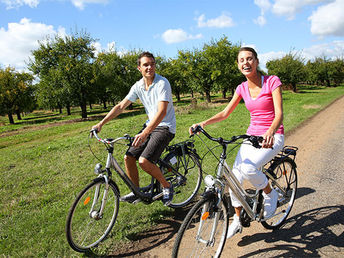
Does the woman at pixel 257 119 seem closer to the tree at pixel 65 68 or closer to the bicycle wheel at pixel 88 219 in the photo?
the bicycle wheel at pixel 88 219

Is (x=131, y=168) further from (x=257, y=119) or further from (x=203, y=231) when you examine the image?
(x=257, y=119)

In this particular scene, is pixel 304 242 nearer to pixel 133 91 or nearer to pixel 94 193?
pixel 94 193

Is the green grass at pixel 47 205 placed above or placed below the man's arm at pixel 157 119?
below

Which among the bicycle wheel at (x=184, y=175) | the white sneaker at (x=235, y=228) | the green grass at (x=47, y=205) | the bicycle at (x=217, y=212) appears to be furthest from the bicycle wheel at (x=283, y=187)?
the green grass at (x=47, y=205)

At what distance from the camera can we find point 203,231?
2533 millimetres

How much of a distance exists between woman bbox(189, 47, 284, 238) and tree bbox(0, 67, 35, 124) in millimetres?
36024

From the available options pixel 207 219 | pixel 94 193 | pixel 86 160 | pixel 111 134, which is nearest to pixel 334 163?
pixel 207 219

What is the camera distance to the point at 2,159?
854 centimetres

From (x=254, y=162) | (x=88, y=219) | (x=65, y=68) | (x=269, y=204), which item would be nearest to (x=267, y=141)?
(x=254, y=162)

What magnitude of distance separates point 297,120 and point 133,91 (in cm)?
1070

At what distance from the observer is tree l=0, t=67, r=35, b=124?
3131cm

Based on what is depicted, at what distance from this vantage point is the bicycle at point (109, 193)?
295 centimetres

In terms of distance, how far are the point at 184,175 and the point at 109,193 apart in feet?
4.50

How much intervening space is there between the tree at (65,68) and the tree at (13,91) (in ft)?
28.2
